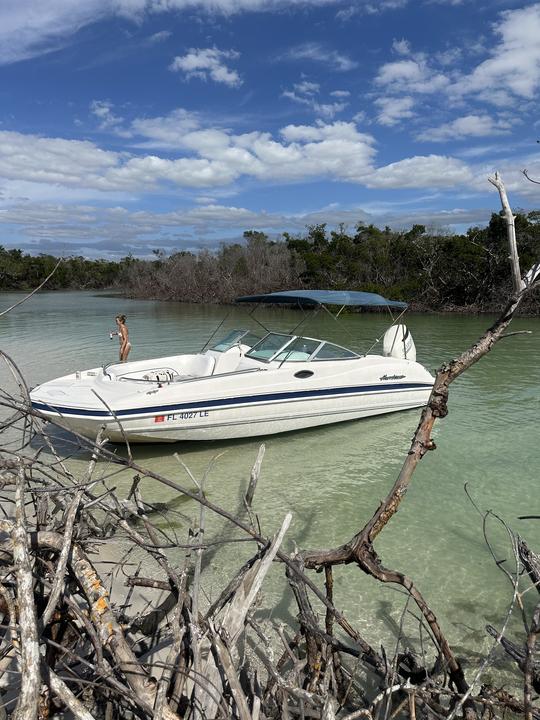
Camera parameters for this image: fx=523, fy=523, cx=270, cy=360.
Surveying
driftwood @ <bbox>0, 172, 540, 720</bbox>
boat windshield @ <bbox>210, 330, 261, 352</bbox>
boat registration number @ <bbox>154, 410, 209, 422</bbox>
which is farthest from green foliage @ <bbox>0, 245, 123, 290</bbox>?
driftwood @ <bbox>0, 172, 540, 720</bbox>

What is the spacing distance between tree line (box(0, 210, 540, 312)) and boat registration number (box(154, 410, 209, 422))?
51.8 feet

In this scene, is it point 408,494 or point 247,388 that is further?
point 247,388

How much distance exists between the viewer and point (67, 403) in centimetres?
729

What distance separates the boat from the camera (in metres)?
7.32

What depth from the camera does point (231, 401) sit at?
777 cm

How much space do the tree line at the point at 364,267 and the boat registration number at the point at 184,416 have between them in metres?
15.8

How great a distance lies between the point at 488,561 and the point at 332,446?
3613 millimetres

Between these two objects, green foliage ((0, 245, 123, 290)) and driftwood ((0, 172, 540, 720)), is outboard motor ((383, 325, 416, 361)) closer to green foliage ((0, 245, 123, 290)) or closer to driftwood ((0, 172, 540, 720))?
driftwood ((0, 172, 540, 720))

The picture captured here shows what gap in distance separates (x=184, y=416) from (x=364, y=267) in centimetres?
3597

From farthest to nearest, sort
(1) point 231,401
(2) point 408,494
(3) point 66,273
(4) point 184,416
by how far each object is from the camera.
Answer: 1. (3) point 66,273
2. (1) point 231,401
3. (4) point 184,416
4. (2) point 408,494

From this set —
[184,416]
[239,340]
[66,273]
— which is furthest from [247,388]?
[66,273]

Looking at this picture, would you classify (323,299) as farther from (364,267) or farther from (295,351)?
(364,267)

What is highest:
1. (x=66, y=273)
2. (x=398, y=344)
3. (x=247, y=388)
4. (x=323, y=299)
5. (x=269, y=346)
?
(x=66, y=273)

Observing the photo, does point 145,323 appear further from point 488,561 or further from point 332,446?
point 488,561
